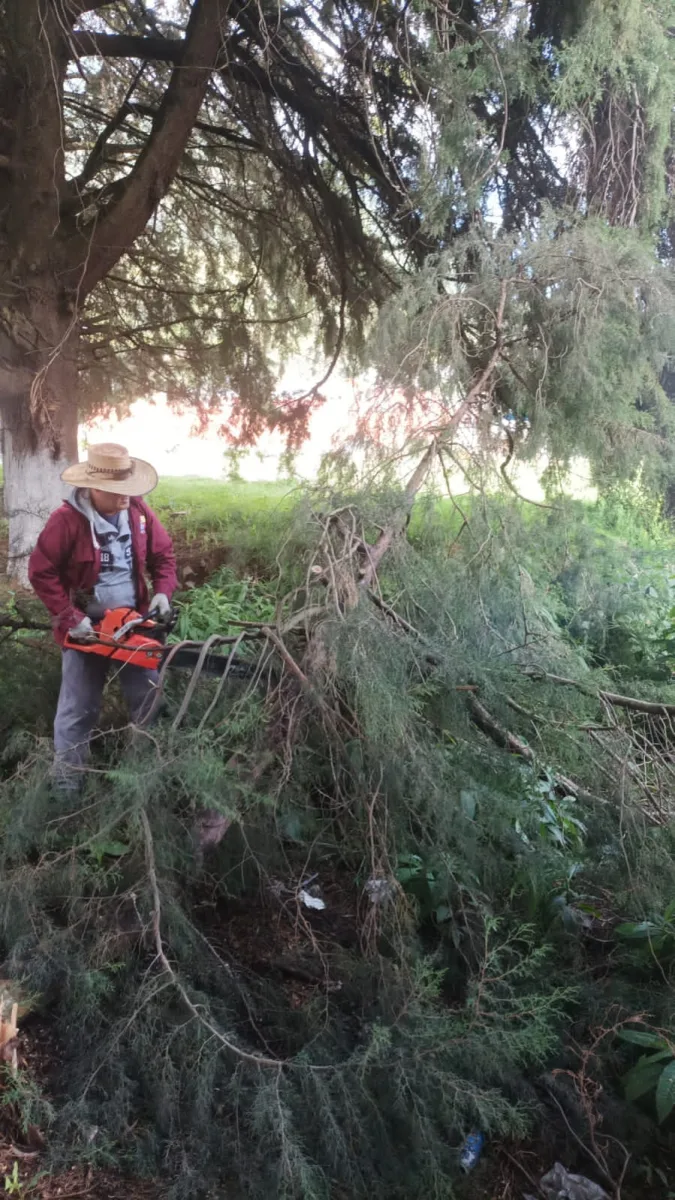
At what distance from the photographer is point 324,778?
113 inches

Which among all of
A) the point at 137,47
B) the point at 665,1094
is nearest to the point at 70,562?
the point at 665,1094

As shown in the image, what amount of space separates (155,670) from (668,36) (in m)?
4.68

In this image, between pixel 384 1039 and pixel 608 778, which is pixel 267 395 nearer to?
pixel 608 778

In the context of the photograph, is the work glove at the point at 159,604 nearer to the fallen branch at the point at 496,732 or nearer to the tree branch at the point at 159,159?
the fallen branch at the point at 496,732

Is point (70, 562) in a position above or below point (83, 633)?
above

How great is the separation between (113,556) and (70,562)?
20cm

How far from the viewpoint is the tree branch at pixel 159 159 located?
5176mm

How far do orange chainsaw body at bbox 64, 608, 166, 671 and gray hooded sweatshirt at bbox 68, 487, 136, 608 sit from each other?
0.23m

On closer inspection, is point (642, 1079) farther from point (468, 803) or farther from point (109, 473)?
point (109, 473)

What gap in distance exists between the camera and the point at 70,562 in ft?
12.0

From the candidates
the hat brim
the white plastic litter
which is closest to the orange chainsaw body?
the hat brim

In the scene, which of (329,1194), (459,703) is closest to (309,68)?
(459,703)

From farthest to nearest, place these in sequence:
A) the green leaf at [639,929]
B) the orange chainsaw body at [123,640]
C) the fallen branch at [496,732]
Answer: the orange chainsaw body at [123,640]
the fallen branch at [496,732]
the green leaf at [639,929]

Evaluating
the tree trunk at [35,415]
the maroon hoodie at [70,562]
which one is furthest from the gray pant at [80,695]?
the tree trunk at [35,415]
